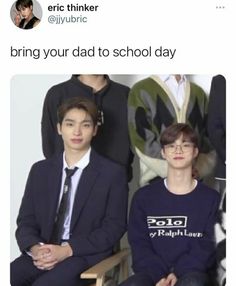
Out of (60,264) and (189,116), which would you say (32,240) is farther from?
(189,116)

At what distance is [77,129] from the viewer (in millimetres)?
1470

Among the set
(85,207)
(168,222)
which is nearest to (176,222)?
(168,222)

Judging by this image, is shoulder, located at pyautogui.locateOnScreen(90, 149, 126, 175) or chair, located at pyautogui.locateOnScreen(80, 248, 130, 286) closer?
chair, located at pyautogui.locateOnScreen(80, 248, 130, 286)

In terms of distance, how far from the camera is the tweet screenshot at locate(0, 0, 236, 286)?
1413mm

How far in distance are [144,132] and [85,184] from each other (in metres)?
0.22

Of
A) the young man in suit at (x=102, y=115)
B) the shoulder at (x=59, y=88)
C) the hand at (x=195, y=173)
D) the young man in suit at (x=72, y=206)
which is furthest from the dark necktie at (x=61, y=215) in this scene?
the hand at (x=195, y=173)

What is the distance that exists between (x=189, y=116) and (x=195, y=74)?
0.12 m

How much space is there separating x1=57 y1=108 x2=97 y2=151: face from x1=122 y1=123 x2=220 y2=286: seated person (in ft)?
0.67

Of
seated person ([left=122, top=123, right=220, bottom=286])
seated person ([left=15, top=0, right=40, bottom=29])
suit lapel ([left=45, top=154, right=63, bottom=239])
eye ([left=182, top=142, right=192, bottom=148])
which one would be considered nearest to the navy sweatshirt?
seated person ([left=122, top=123, right=220, bottom=286])

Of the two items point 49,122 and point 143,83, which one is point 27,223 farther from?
point 143,83

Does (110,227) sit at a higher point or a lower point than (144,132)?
lower

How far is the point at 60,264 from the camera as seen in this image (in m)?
1.44

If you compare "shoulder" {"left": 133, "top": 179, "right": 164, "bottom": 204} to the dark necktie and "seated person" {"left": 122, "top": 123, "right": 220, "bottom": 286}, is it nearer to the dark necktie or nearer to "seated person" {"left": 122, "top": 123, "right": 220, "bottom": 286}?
"seated person" {"left": 122, "top": 123, "right": 220, "bottom": 286}
